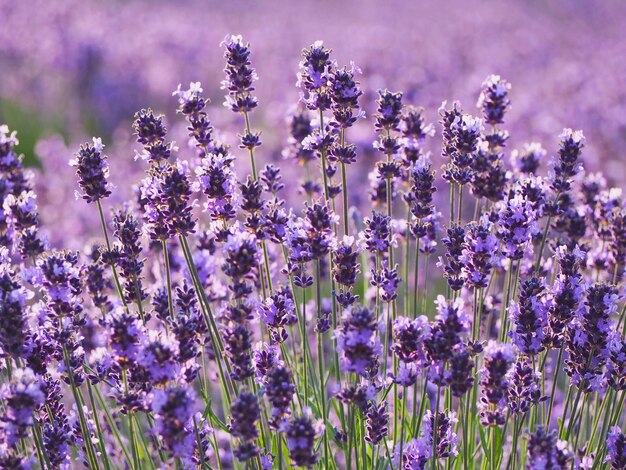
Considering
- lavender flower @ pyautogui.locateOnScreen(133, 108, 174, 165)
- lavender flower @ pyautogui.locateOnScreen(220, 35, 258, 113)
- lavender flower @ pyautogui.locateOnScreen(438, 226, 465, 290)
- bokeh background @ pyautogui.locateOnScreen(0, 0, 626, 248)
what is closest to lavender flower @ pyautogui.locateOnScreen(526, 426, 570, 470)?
lavender flower @ pyautogui.locateOnScreen(438, 226, 465, 290)

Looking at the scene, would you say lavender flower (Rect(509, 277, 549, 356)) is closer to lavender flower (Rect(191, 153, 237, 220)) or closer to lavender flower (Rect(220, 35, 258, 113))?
lavender flower (Rect(191, 153, 237, 220))

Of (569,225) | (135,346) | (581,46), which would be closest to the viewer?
(135,346)

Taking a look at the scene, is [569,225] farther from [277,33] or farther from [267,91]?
[277,33]

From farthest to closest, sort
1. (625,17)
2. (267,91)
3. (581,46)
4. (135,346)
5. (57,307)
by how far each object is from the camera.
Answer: (625,17)
(581,46)
(267,91)
(57,307)
(135,346)

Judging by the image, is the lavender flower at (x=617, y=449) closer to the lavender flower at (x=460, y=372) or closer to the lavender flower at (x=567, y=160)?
the lavender flower at (x=460, y=372)

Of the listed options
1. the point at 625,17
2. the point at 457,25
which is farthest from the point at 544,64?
the point at 625,17

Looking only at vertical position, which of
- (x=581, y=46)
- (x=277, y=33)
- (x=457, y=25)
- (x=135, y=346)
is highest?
(x=457, y=25)

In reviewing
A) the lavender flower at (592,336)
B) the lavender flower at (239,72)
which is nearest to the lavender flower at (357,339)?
the lavender flower at (592,336)

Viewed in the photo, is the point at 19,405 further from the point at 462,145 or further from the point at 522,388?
the point at 462,145
